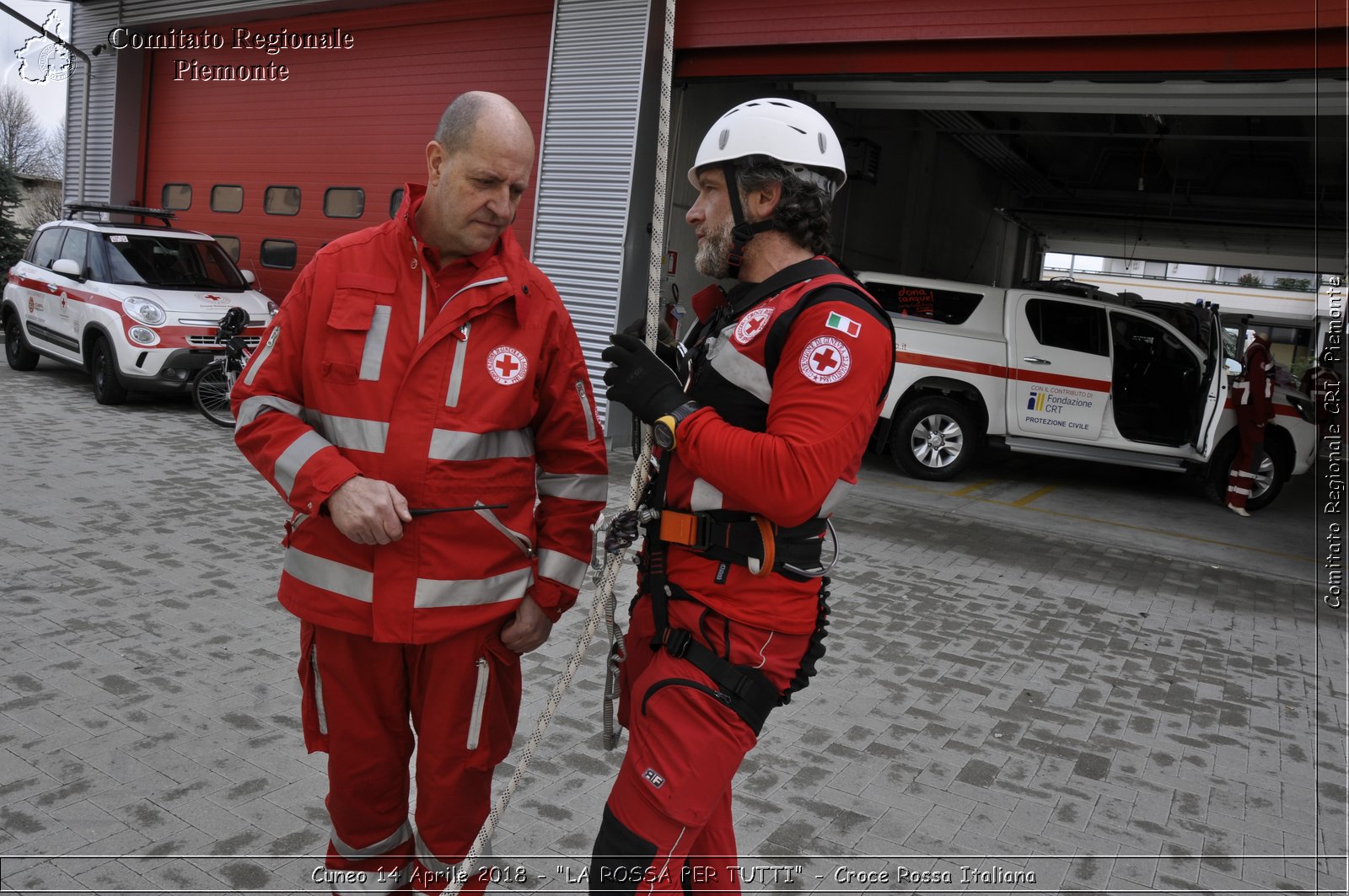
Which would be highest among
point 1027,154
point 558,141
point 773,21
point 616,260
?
point 1027,154

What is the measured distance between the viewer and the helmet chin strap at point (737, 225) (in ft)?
7.87

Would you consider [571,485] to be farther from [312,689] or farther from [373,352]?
[312,689]

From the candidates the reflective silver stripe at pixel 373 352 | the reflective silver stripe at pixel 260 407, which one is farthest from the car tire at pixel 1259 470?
the reflective silver stripe at pixel 260 407

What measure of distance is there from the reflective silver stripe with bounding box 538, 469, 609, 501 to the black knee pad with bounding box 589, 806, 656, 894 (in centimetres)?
84

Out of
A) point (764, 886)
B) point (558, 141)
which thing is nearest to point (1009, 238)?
point (558, 141)

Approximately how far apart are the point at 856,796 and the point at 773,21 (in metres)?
7.94

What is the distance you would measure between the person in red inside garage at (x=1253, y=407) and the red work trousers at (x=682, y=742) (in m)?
10.3

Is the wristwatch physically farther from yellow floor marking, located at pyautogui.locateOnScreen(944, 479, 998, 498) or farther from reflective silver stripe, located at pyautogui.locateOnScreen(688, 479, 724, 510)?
yellow floor marking, located at pyautogui.locateOnScreen(944, 479, 998, 498)

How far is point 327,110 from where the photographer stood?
14.3 meters

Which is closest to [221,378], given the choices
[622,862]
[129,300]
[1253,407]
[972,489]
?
[129,300]

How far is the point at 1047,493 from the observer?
38.1 feet

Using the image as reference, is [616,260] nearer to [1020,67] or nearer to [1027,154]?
[1020,67]

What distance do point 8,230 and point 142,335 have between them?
12332 millimetres

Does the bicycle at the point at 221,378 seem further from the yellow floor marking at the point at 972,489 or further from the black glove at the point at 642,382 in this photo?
the black glove at the point at 642,382
